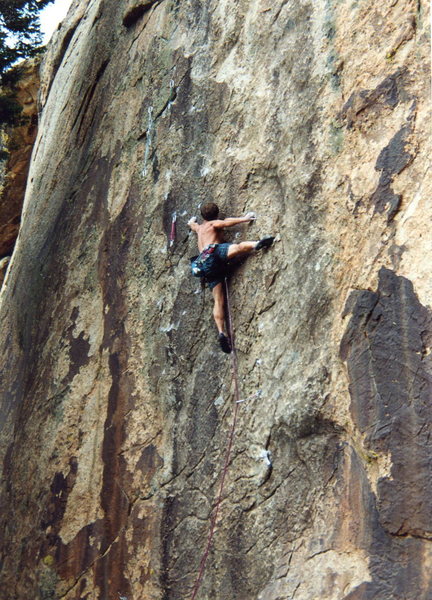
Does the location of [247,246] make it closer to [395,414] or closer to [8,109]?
[395,414]

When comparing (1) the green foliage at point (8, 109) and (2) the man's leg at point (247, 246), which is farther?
(1) the green foliage at point (8, 109)

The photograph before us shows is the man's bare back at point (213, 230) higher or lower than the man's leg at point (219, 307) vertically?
higher

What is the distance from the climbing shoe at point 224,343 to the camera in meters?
7.35

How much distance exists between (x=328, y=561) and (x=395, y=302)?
2.12 meters

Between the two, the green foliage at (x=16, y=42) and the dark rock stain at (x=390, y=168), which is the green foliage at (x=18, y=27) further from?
the dark rock stain at (x=390, y=168)

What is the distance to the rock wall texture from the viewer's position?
602cm

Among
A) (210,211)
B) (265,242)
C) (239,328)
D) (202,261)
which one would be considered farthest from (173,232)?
(239,328)

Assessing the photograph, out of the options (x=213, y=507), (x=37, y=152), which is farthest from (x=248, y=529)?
(x=37, y=152)

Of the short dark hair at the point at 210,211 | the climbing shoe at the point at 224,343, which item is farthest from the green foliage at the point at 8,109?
the climbing shoe at the point at 224,343

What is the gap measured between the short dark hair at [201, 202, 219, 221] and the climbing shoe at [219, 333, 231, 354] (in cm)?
129

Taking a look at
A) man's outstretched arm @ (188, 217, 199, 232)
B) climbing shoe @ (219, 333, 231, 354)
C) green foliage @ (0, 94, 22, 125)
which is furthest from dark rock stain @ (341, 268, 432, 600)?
green foliage @ (0, 94, 22, 125)

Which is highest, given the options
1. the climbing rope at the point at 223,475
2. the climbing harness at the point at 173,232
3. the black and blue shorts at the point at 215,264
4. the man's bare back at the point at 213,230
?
the climbing harness at the point at 173,232

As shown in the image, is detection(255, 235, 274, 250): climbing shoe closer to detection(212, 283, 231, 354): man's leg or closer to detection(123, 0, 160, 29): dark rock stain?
detection(212, 283, 231, 354): man's leg

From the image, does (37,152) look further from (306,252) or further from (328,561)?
(328,561)
